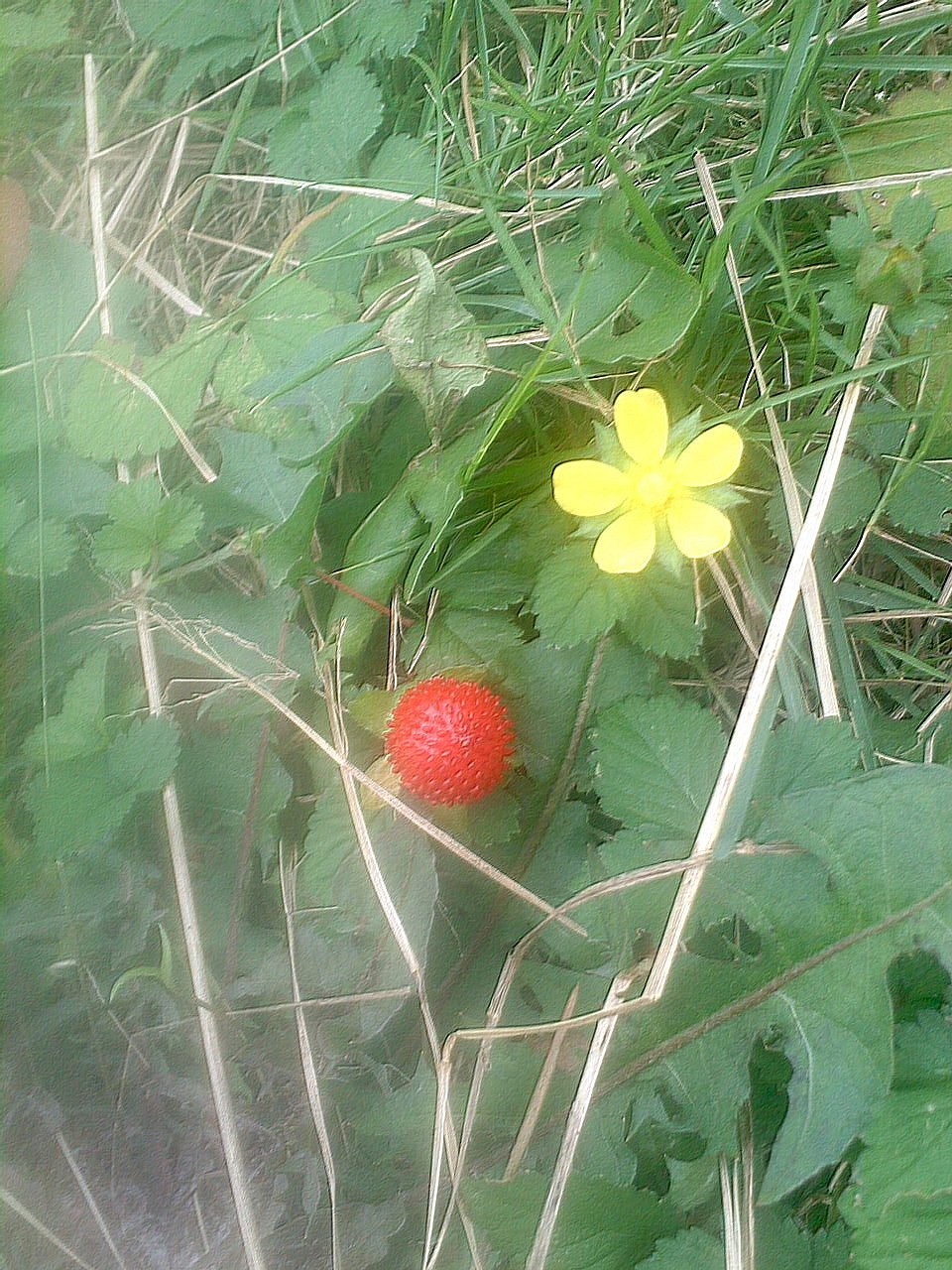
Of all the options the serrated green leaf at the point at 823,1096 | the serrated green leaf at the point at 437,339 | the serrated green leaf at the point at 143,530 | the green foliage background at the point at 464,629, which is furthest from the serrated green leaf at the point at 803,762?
the serrated green leaf at the point at 143,530

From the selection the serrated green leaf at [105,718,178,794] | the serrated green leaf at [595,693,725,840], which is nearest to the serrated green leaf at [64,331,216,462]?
the serrated green leaf at [105,718,178,794]

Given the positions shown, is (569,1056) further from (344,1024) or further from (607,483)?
(607,483)

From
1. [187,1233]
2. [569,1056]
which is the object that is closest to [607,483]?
[569,1056]

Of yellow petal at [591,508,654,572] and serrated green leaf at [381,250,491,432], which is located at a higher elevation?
serrated green leaf at [381,250,491,432]

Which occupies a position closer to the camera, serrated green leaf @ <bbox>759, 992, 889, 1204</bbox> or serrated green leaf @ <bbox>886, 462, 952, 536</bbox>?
serrated green leaf @ <bbox>759, 992, 889, 1204</bbox>

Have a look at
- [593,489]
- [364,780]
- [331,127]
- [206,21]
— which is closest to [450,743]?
[364,780]

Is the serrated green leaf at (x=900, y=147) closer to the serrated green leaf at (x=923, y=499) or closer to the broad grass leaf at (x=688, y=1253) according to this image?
the serrated green leaf at (x=923, y=499)

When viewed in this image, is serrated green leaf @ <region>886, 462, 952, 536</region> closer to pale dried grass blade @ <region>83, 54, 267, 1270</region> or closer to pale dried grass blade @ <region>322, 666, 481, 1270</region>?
pale dried grass blade @ <region>322, 666, 481, 1270</region>
